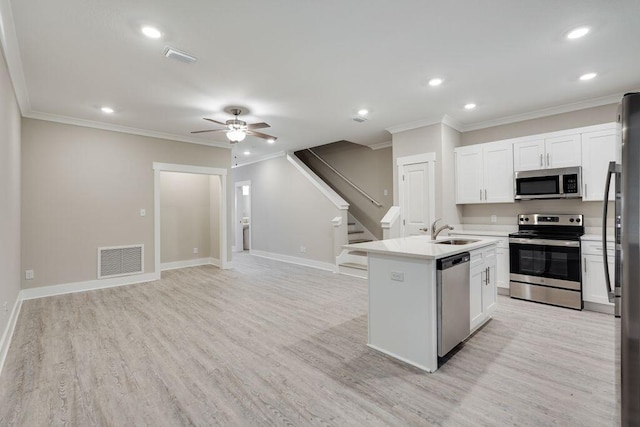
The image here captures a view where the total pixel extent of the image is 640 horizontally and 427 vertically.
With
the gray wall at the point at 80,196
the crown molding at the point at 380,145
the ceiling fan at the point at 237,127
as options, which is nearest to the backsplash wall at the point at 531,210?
the crown molding at the point at 380,145

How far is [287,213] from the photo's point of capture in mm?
7387

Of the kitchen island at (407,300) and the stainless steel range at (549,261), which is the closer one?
the kitchen island at (407,300)

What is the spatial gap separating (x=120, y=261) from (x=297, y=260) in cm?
352

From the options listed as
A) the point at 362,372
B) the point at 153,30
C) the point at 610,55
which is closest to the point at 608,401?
the point at 362,372

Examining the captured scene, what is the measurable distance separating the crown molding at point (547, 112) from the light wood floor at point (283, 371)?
2.78 m

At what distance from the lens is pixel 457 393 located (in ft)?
6.84

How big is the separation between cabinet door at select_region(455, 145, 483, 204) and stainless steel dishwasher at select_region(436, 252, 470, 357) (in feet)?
8.32

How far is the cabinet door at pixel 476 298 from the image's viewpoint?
9.52ft

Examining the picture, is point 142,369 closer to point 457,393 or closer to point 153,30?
point 457,393

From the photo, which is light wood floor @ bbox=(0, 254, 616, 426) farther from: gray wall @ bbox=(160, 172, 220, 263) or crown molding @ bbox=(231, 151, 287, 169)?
crown molding @ bbox=(231, 151, 287, 169)

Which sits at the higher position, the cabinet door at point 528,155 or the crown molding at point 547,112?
the crown molding at point 547,112

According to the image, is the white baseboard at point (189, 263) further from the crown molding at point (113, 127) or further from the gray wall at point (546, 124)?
the gray wall at point (546, 124)

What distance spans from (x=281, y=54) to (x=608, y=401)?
3.73 meters

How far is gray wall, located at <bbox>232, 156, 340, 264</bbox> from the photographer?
21.4 ft
